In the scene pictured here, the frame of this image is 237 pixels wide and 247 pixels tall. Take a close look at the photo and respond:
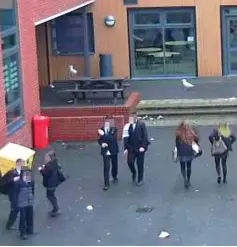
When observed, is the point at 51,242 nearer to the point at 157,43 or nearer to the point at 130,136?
the point at 130,136

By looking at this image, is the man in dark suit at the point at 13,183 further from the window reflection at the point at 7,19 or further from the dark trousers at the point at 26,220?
the window reflection at the point at 7,19

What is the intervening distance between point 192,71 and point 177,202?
49.9ft

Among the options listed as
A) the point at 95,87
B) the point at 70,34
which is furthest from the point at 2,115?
the point at 70,34

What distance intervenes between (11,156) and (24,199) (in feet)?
11.1

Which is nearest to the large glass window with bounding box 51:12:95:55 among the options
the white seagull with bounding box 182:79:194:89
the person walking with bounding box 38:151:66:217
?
the white seagull with bounding box 182:79:194:89

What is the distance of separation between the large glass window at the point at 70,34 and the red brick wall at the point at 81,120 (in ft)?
25.9

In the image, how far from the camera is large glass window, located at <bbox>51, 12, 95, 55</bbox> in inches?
1335

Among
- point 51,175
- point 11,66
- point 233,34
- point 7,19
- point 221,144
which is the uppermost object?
point 7,19

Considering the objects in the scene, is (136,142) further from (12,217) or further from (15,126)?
(15,126)

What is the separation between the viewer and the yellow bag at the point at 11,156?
19750 millimetres

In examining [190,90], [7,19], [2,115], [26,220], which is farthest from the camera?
[190,90]

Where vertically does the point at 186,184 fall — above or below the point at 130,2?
below

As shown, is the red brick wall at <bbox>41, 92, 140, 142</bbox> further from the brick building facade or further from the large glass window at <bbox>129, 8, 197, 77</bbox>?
the large glass window at <bbox>129, 8, 197, 77</bbox>

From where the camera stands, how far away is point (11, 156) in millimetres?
19969
